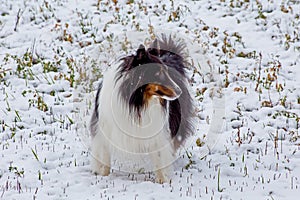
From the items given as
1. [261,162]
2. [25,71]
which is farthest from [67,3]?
[261,162]

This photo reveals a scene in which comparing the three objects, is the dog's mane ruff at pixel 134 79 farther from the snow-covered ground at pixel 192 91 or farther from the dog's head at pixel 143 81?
the snow-covered ground at pixel 192 91

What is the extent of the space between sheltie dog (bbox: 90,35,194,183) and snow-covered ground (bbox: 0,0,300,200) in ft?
0.99

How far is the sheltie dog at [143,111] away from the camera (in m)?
4.61

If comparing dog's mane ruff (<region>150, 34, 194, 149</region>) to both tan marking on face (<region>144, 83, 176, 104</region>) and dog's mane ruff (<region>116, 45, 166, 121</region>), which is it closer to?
tan marking on face (<region>144, 83, 176, 104</region>)

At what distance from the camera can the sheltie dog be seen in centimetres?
461

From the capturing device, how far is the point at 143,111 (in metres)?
4.75

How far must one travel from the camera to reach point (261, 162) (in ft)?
18.8

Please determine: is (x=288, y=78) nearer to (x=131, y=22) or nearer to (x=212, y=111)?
(x=212, y=111)

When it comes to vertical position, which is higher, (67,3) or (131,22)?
(67,3)

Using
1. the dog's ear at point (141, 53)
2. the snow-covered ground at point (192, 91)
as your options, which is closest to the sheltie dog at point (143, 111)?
the dog's ear at point (141, 53)

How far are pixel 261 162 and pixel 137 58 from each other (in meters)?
2.18

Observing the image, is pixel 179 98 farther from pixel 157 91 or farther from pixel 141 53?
pixel 141 53

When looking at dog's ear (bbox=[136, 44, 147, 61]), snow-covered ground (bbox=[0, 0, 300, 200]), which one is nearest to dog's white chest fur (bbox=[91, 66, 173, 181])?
snow-covered ground (bbox=[0, 0, 300, 200])

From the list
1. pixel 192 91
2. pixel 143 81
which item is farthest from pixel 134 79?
pixel 192 91
